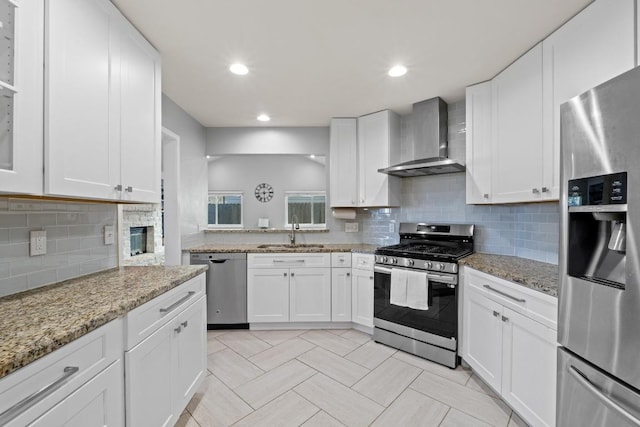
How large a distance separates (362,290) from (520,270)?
4.79 feet

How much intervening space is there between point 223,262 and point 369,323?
1687 millimetres

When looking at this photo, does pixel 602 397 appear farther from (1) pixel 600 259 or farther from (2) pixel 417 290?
(2) pixel 417 290

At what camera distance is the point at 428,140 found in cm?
276

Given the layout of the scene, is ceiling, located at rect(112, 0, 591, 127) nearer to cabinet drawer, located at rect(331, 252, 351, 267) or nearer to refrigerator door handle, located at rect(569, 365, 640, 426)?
cabinet drawer, located at rect(331, 252, 351, 267)

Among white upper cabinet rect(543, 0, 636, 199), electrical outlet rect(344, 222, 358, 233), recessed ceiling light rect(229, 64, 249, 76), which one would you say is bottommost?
electrical outlet rect(344, 222, 358, 233)

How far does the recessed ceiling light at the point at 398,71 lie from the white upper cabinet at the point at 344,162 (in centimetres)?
102

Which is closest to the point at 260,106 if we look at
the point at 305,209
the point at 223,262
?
the point at 223,262

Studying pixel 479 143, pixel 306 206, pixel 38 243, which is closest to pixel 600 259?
pixel 479 143

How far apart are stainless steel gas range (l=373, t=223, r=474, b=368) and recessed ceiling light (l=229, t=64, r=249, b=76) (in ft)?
6.43

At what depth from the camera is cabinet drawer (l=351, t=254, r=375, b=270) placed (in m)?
2.82

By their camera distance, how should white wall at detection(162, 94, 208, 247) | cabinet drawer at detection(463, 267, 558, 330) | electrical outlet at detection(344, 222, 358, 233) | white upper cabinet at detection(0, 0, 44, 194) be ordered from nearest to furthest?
white upper cabinet at detection(0, 0, 44, 194) < cabinet drawer at detection(463, 267, 558, 330) < white wall at detection(162, 94, 208, 247) < electrical outlet at detection(344, 222, 358, 233)

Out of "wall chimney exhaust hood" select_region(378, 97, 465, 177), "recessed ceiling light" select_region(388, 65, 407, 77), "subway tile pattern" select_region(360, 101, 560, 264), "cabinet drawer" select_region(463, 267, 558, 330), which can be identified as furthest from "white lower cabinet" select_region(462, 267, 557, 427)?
"recessed ceiling light" select_region(388, 65, 407, 77)

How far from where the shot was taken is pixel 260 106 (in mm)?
2820

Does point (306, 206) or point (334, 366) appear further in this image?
point (306, 206)
